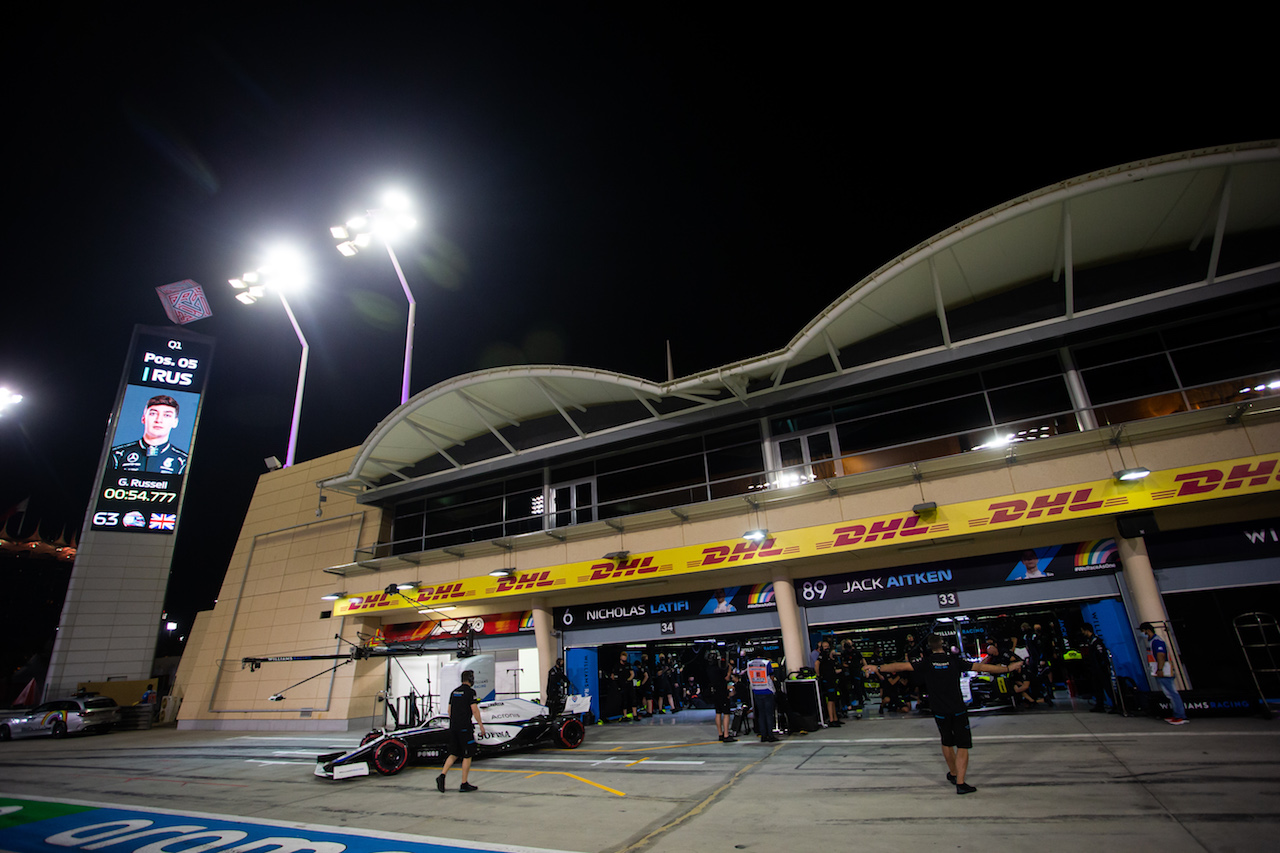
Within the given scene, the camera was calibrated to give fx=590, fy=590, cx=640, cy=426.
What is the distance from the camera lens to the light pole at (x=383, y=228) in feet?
76.6

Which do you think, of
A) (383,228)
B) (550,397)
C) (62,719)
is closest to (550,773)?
(550,397)

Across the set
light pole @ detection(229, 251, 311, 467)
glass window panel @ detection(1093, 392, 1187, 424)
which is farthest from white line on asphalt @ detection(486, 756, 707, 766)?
light pole @ detection(229, 251, 311, 467)

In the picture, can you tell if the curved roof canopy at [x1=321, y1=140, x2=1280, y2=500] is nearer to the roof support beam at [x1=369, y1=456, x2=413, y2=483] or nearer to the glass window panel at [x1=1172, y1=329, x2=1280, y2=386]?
the roof support beam at [x1=369, y1=456, x2=413, y2=483]

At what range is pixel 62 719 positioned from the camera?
72.6 ft

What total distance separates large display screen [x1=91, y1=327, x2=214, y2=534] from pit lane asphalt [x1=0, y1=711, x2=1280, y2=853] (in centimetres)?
2068

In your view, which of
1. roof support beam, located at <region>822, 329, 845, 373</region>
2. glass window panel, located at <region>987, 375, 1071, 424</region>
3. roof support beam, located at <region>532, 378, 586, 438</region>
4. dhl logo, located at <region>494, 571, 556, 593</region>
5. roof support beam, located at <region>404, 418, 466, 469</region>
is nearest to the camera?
glass window panel, located at <region>987, 375, 1071, 424</region>

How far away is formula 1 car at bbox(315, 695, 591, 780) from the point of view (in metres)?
10.2

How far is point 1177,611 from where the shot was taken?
12375mm

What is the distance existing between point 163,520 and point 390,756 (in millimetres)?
28524

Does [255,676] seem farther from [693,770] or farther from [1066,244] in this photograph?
[1066,244]

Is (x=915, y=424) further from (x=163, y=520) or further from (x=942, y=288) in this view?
(x=163, y=520)

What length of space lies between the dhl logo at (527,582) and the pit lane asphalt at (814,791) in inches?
212

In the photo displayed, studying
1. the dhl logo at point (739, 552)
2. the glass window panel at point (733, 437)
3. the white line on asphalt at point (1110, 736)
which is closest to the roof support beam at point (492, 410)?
the glass window panel at point (733, 437)

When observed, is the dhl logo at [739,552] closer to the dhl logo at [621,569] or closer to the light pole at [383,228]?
the dhl logo at [621,569]
